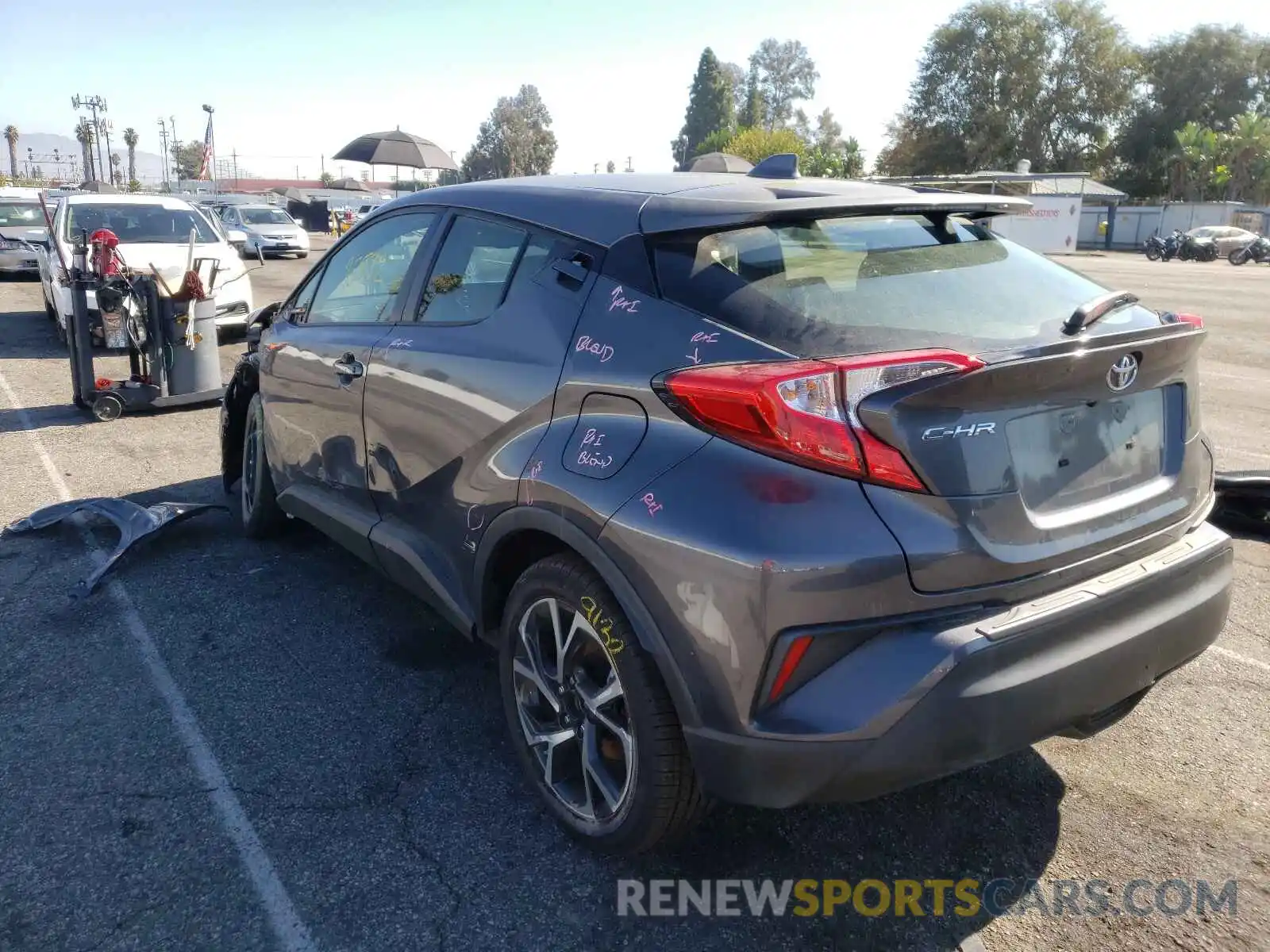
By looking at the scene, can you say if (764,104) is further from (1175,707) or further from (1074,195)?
(1175,707)

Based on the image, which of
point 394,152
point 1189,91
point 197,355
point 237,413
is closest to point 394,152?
point 394,152

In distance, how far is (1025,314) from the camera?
2.51m

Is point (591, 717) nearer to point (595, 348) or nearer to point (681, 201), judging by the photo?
point (595, 348)

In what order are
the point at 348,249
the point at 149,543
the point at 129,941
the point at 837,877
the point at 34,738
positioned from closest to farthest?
1. the point at 129,941
2. the point at 837,877
3. the point at 34,738
4. the point at 348,249
5. the point at 149,543

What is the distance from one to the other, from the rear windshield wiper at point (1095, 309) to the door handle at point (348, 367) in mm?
2407

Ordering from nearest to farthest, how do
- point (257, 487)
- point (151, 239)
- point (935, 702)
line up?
point (935, 702), point (257, 487), point (151, 239)

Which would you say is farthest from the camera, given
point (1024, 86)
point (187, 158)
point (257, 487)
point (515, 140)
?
point (187, 158)

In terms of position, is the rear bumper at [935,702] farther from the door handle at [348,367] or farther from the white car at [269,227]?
the white car at [269,227]

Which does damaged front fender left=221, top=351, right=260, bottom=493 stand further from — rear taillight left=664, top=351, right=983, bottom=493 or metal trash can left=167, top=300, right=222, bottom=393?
rear taillight left=664, top=351, right=983, bottom=493

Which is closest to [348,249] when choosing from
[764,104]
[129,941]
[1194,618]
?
[129,941]

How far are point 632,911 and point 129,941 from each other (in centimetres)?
123

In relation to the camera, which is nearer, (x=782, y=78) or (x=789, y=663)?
(x=789, y=663)

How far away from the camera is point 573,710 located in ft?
8.89

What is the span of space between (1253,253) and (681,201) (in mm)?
42673
